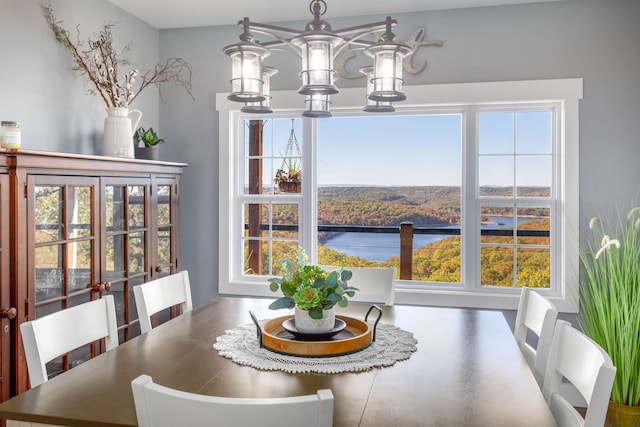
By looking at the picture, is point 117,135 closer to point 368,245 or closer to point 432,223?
point 432,223

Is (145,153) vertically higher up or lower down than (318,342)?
higher up

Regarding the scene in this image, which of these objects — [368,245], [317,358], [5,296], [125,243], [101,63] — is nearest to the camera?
[317,358]

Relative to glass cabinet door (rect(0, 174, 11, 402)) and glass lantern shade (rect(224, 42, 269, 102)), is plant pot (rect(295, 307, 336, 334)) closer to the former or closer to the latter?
glass lantern shade (rect(224, 42, 269, 102))

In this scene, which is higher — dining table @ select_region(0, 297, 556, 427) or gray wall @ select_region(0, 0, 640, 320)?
gray wall @ select_region(0, 0, 640, 320)

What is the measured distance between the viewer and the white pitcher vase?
131 inches

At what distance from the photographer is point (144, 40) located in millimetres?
4039

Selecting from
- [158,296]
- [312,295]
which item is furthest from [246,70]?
[158,296]

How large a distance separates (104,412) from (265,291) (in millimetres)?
2639

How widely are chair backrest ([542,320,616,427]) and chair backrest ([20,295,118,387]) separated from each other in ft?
5.22

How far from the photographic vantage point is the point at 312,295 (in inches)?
76.5

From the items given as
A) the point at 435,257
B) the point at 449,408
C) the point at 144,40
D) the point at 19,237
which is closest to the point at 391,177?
the point at 435,257

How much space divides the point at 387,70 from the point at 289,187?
223cm

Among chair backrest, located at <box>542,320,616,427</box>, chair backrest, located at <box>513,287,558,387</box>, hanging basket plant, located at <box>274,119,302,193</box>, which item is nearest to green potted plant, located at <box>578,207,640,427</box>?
chair backrest, located at <box>513,287,558,387</box>

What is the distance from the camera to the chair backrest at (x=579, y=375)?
1.33 meters
